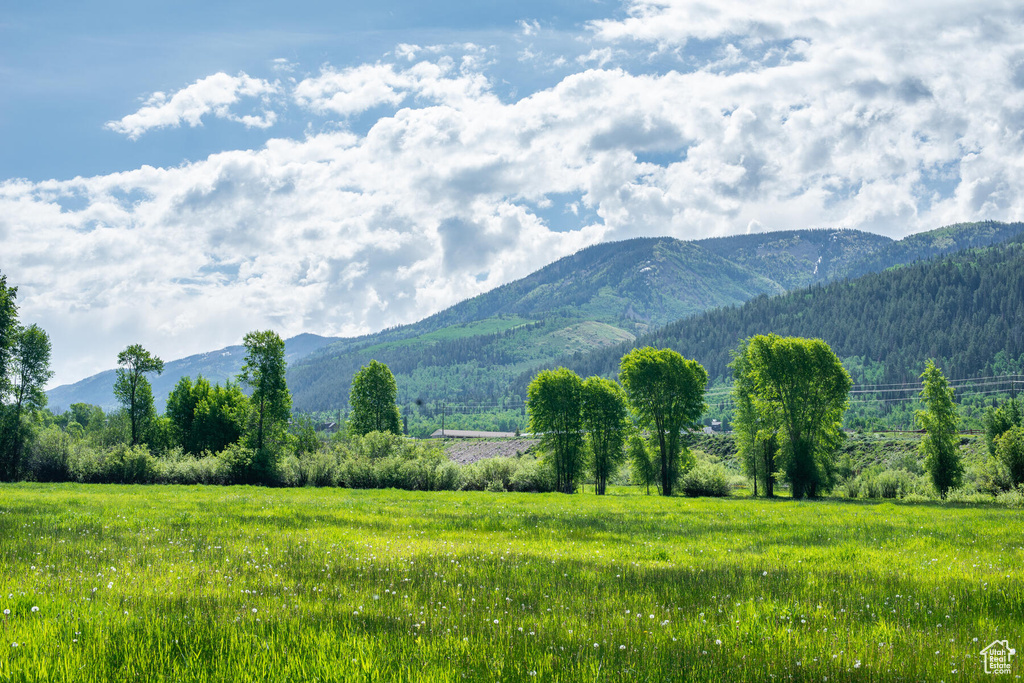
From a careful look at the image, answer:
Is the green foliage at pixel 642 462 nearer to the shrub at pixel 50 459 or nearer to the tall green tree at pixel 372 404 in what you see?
the tall green tree at pixel 372 404

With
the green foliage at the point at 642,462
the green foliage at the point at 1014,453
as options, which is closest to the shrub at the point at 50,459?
the green foliage at the point at 642,462

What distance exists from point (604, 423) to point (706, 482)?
16.7 meters

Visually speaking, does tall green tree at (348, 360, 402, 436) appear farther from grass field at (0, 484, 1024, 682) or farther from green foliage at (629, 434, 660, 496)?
grass field at (0, 484, 1024, 682)

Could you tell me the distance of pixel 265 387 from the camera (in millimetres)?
65750

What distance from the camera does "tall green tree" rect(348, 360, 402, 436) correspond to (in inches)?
3305

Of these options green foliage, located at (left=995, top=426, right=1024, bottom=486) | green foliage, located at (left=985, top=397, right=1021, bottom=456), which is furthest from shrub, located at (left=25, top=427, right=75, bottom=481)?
green foliage, located at (left=985, top=397, right=1021, bottom=456)

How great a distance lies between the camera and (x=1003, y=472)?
5378 cm

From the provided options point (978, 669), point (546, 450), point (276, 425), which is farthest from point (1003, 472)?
point (276, 425)

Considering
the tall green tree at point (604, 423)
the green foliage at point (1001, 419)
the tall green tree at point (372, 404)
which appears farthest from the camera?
the tall green tree at point (372, 404)

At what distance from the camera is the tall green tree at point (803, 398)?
57.4 m

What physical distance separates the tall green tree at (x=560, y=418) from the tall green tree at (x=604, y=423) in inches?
62.1

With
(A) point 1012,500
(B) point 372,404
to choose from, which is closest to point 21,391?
(B) point 372,404

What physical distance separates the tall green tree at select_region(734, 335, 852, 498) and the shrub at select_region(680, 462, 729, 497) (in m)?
6.81

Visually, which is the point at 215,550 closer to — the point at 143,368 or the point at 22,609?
the point at 22,609
